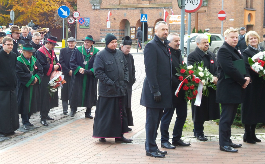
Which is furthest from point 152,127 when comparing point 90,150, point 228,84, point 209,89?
point 209,89

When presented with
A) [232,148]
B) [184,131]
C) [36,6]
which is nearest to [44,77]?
[184,131]

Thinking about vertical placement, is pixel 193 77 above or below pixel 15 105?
above

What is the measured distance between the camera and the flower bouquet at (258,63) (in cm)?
787

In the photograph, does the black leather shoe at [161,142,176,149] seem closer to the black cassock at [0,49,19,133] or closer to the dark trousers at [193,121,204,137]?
the dark trousers at [193,121,204,137]

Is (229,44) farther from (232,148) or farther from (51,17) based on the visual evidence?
(51,17)

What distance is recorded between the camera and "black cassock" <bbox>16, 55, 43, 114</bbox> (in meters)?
9.84

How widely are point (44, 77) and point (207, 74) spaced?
4.39 metres

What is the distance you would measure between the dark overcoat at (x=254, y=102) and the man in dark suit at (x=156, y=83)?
1772 mm

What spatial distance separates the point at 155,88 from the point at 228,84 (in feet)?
4.53

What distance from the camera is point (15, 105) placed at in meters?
9.35

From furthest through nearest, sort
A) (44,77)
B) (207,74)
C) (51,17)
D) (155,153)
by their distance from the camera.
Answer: (51,17)
(44,77)
(207,74)
(155,153)

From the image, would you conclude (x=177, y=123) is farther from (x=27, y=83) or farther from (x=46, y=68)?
(x=46, y=68)

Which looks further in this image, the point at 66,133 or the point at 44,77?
the point at 44,77

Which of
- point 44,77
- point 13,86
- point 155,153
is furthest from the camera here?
point 44,77
